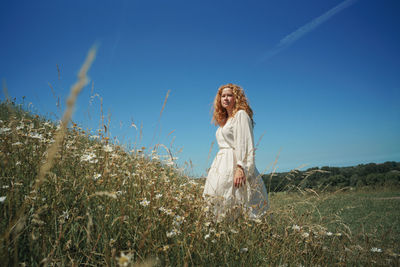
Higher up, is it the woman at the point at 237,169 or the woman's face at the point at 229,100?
the woman's face at the point at 229,100

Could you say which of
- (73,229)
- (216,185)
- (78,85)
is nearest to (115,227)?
(73,229)

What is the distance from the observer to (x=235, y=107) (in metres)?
4.37

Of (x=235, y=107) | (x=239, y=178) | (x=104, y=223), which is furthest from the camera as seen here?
(x=235, y=107)

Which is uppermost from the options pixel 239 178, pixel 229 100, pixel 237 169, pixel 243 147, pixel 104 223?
pixel 229 100

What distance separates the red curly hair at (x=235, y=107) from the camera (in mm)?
4273

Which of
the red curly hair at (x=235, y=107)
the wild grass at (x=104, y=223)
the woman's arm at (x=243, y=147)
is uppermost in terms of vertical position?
the red curly hair at (x=235, y=107)

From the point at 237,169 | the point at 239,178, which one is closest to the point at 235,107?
the point at 237,169

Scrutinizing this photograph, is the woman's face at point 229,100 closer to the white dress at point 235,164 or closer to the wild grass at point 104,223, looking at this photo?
the white dress at point 235,164

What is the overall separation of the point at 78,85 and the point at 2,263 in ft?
4.16

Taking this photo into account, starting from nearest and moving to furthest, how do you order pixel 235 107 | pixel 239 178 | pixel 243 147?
pixel 239 178 < pixel 243 147 < pixel 235 107

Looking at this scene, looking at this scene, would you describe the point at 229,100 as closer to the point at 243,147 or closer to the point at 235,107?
the point at 235,107

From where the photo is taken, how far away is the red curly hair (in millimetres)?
4273

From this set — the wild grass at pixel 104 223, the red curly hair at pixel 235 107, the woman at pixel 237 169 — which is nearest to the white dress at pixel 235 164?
the woman at pixel 237 169

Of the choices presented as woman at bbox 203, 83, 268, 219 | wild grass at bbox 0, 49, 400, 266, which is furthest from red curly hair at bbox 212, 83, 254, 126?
wild grass at bbox 0, 49, 400, 266
